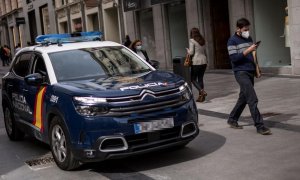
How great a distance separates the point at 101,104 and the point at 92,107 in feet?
0.36

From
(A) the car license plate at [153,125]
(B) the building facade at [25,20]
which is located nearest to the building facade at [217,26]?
(A) the car license plate at [153,125]

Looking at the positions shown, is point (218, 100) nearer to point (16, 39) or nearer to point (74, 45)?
point (74, 45)

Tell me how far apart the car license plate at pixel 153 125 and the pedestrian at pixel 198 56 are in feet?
17.9

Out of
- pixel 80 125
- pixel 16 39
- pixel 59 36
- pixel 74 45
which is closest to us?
pixel 80 125

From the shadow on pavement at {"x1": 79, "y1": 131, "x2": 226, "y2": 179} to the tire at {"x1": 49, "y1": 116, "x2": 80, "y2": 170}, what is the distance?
0.24 metres

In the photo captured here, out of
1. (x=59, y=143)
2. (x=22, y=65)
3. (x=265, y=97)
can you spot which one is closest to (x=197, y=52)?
(x=265, y=97)

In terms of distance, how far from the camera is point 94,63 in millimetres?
7383

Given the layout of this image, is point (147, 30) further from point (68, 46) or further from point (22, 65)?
point (68, 46)

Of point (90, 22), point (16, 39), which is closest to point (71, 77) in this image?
point (90, 22)

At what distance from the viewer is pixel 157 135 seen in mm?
6191

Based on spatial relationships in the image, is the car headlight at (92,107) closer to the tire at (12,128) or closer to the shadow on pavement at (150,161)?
the shadow on pavement at (150,161)

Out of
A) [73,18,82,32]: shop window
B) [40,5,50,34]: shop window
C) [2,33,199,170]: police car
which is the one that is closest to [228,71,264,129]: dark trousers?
[2,33,199,170]: police car

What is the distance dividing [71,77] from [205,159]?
2101 mm

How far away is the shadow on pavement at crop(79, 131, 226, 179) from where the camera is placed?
249 inches
